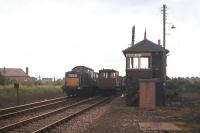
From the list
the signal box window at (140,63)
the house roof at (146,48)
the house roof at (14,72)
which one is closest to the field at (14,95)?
the signal box window at (140,63)

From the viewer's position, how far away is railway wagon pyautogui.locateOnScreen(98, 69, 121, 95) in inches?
1992

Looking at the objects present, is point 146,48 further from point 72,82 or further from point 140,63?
point 72,82

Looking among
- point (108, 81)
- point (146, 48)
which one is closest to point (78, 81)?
point (108, 81)

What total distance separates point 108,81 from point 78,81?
5780mm

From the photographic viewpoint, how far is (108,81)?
5078 centimetres

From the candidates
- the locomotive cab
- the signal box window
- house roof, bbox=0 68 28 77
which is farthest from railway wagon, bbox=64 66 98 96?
house roof, bbox=0 68 28 77

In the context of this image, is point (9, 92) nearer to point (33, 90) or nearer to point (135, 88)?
point (33, 90)

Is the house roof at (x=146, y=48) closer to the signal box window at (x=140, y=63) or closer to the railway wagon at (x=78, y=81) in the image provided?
the signal box window at (x=140, y=63)

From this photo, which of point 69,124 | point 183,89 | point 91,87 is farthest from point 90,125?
point 183,89

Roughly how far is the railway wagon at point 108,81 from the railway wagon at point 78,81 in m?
1.37

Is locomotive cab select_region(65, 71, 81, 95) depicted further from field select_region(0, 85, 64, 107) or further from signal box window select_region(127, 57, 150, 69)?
signal box window select_region(127, 57, 150, 69)

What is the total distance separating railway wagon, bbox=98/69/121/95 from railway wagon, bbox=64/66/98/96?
1373mm

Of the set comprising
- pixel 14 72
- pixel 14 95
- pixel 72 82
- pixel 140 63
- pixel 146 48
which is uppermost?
pixel 146 48

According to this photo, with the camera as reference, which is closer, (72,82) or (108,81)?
(72,82)
